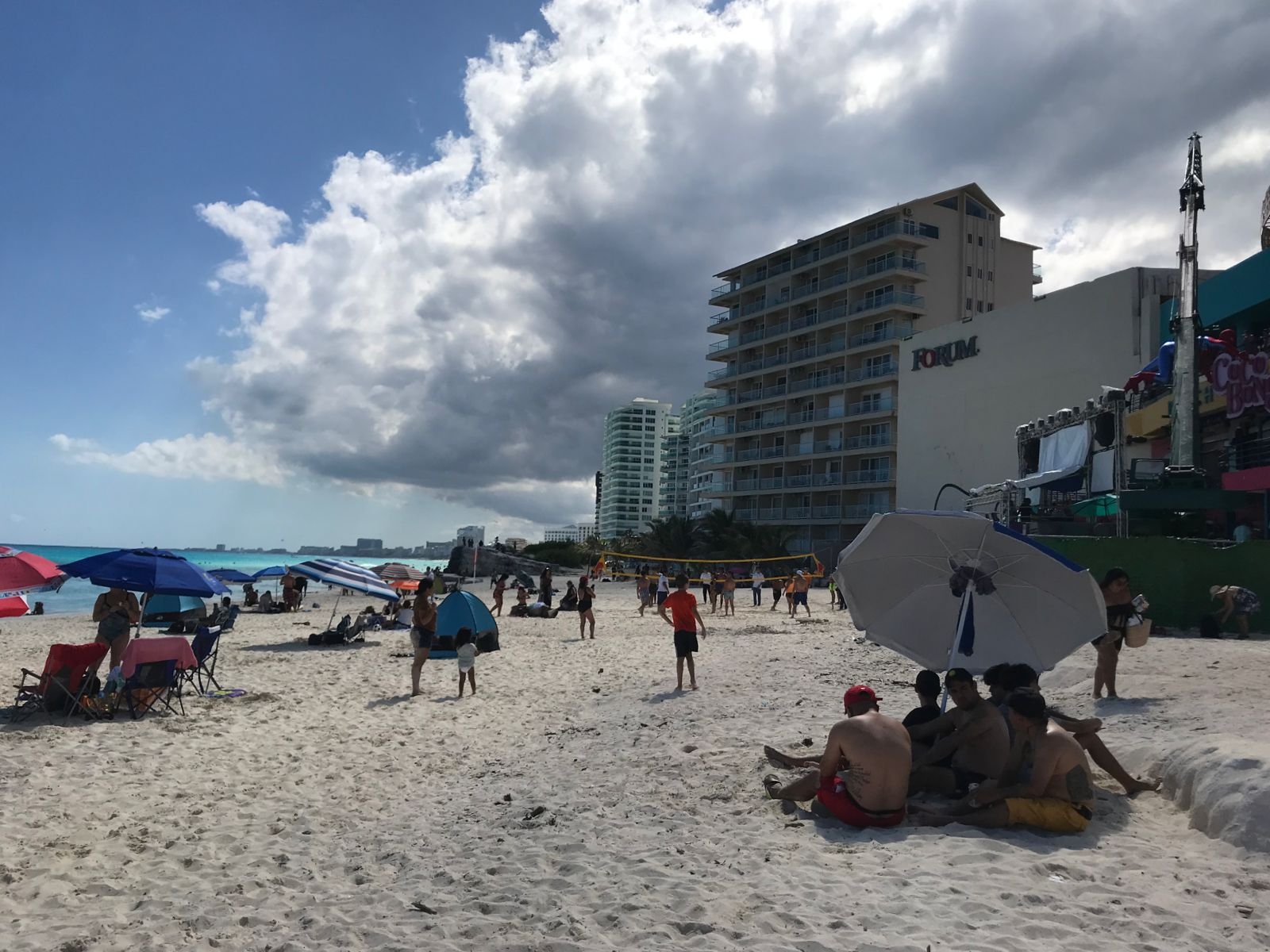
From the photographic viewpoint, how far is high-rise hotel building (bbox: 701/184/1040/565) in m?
49.2

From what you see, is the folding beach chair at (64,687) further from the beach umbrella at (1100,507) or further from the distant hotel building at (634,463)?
the distant hotel building at (634,463)

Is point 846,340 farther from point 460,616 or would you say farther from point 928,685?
point 928,685

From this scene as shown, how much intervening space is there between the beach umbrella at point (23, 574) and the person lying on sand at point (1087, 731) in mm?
9564

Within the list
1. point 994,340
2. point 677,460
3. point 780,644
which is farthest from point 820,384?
point 677,460

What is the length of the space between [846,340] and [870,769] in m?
48.8

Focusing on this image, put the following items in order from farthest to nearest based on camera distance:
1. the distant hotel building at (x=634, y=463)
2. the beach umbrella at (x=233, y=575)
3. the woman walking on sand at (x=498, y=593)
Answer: the distant hotel building at (x=634, y=463) < the beach umbrella at (x=233, y=575) < the woman walking on sand at (x=498, y=593)

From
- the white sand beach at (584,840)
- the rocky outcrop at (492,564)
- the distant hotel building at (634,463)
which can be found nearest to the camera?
the white sand beach at (584,840)

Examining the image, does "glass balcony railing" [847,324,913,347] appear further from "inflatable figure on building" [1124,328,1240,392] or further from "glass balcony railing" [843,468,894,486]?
"inflatable figure on building" [1124,328,1240,392]

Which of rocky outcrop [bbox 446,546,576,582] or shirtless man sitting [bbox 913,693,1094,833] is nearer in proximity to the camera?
shirtless man sitting [bbox 913,693,1094,833]

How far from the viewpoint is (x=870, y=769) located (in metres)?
5.00

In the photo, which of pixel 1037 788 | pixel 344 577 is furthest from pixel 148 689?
pixel 1037 788

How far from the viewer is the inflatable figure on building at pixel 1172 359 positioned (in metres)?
20.0

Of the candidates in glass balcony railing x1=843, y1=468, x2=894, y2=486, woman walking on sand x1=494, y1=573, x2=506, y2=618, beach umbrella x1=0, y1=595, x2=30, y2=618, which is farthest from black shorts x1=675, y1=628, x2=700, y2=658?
glass balcony railing x1=843, y1=468, x2=894, y2=486

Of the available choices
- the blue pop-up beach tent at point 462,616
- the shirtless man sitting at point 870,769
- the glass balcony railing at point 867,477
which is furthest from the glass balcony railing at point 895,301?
the shirtless man sitting at point 870,769
